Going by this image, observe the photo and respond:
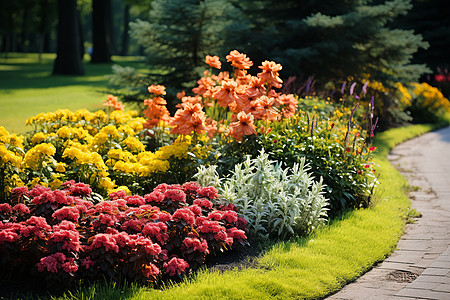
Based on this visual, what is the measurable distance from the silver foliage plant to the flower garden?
0.02m

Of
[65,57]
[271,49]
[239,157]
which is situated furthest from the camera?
[65,57]

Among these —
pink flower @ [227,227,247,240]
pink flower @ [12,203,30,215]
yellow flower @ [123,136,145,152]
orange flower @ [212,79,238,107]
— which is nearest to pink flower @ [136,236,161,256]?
pink flower @ [227,227,247,240]

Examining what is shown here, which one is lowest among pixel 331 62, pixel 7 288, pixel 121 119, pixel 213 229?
pixel 7 288

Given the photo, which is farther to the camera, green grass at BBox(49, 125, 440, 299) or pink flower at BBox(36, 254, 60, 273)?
green grass at BBox(49, 125, 440, 299)

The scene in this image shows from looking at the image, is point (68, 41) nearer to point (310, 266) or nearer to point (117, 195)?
point (117, 195)

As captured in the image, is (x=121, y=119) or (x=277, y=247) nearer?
(x=277, y=247)

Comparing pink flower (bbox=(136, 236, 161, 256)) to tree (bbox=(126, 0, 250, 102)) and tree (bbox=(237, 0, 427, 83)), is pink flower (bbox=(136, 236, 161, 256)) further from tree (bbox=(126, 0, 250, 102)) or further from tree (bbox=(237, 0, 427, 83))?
tree (bbox=(237, 0, 427, 83))

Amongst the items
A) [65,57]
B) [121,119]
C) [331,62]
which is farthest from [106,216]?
[65,57]

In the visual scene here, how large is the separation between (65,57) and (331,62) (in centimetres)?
1462

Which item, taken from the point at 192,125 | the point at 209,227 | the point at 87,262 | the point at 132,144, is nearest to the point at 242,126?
the point at 192,125

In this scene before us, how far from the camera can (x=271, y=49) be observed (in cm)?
1079

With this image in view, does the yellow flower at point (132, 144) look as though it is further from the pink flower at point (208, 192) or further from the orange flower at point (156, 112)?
the pink flower at point (208, 192)

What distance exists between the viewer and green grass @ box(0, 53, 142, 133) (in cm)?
1242

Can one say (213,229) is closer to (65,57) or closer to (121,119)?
(121,119)
